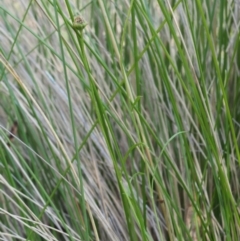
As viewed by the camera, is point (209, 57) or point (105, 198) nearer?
point (105, 198)

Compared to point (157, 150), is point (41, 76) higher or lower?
higher

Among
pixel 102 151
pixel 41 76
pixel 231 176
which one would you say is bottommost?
pixel 231 176

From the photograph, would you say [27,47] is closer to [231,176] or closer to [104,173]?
[104,173]

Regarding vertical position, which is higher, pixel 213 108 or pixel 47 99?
pixel 47 99

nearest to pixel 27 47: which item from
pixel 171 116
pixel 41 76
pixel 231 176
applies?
pixel 41 76

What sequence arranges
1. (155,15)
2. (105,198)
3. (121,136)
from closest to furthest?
(105,198) < (121,136) < (155,15)

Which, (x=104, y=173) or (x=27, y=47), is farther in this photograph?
(x=27, y=47)

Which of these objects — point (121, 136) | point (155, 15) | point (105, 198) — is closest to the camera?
point (105, 198)

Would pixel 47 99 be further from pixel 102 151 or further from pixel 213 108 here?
pixel 213 108

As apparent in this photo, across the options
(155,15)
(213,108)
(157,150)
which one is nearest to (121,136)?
(157,150)
